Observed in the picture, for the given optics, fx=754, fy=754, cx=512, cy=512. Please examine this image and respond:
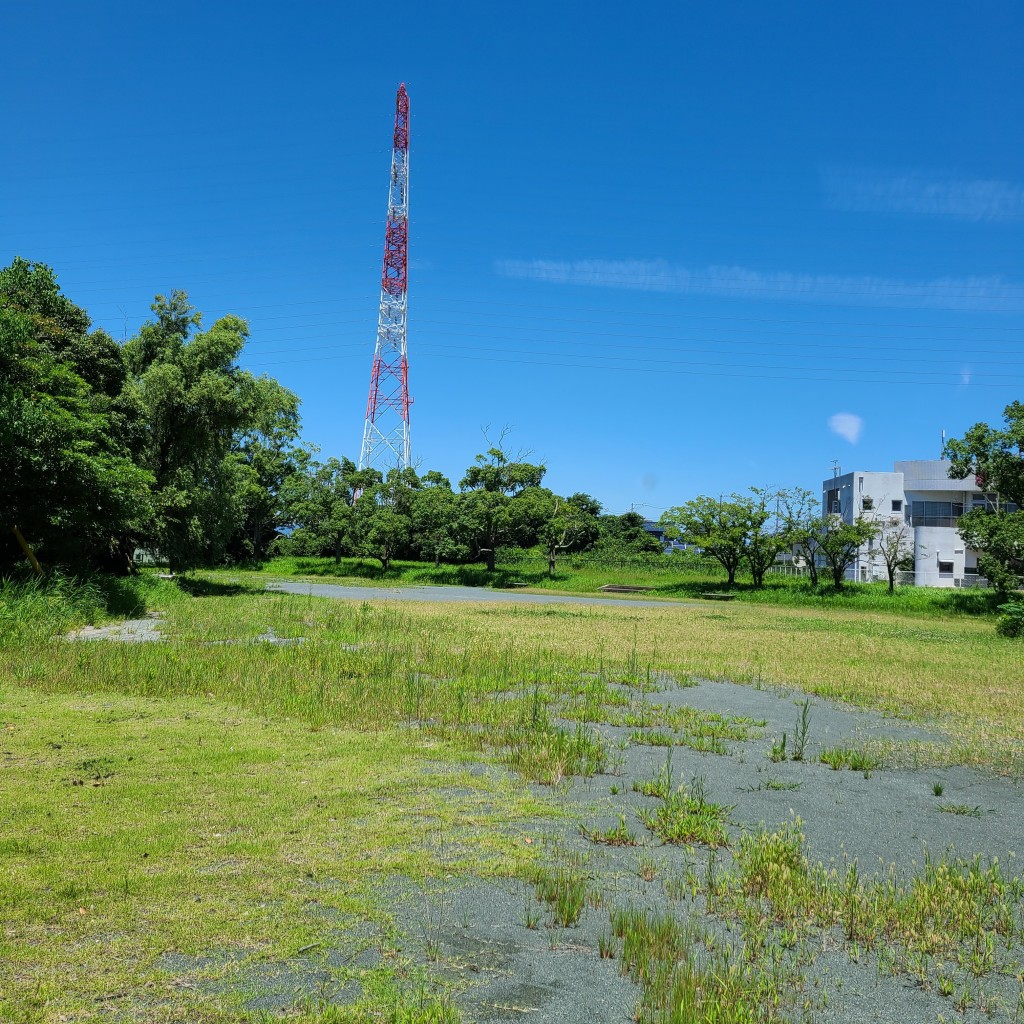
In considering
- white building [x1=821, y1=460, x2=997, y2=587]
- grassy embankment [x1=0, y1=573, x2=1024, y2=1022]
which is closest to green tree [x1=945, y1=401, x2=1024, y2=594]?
white building [x1=821, y1=460, x2=997, y2=587]

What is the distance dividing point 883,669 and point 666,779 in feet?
30.3

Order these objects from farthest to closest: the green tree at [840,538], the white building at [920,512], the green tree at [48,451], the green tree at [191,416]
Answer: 1. the white building at [920,512]
2. the green tree at [840,538]
3. the green tree at [191,416]
4. the green tree at [48,451]

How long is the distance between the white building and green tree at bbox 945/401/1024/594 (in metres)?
10.8

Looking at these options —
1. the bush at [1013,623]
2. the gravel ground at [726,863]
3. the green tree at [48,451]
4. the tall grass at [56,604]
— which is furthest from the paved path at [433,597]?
the gravel ground at [726,863]

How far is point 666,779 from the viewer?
6180 mm

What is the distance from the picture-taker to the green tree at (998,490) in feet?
98.8

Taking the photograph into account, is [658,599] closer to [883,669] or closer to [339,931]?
[883,669]

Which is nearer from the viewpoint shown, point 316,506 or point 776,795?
point 776,795

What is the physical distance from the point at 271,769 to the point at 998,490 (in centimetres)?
3518

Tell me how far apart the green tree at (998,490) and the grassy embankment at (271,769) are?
17863 mm

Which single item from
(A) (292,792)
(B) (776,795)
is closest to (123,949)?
(A) (292,792)

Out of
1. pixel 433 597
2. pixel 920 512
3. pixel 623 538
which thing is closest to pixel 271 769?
pixel 433 597

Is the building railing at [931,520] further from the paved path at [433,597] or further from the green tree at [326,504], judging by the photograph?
the green tree at [326,504]

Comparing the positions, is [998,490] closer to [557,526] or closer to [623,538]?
[557,526]
